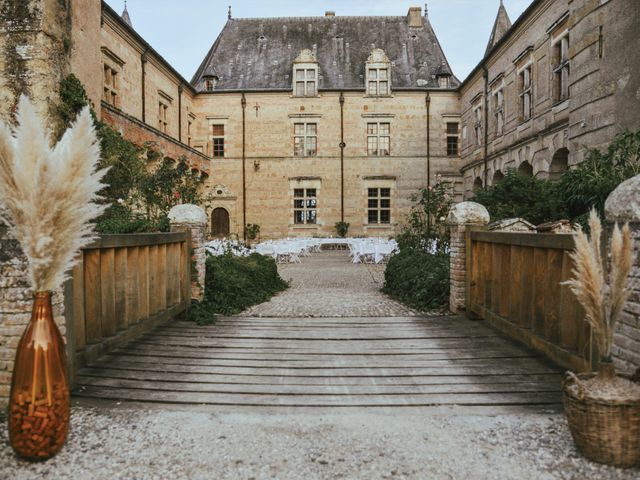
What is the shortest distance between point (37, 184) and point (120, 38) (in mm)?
15751

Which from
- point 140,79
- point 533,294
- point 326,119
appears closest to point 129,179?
point 533,294

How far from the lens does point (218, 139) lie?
2283 cm

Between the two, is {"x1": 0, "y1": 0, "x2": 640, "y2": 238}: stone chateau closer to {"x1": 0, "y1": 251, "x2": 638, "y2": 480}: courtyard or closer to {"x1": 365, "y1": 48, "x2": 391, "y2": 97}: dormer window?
{"x1": 365, "y1": 48, "x2": 391, "y2": 97}: dormer window

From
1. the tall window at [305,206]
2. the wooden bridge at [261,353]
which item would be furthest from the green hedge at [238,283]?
the tall window at [305,206]

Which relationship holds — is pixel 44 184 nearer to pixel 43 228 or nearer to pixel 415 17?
pixel 43 228

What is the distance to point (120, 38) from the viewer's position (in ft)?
51.1

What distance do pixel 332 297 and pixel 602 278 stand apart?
5555 millimetres

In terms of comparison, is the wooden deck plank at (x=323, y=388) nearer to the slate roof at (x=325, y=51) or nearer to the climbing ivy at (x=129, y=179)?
the climbing ivy at (x=129, y=179)

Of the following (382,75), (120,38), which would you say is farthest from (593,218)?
(382,75)

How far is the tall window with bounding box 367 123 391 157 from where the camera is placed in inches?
881

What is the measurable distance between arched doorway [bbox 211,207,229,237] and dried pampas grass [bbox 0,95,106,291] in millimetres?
20758

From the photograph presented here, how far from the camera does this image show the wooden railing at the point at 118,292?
3551 mm

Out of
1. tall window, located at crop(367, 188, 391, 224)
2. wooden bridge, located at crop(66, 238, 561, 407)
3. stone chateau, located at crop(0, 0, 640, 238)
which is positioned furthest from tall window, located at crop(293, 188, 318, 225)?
wooden bridge, located at crop(66, 238, 561, 407)

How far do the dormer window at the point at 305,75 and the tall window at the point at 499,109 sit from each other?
8177 mm
